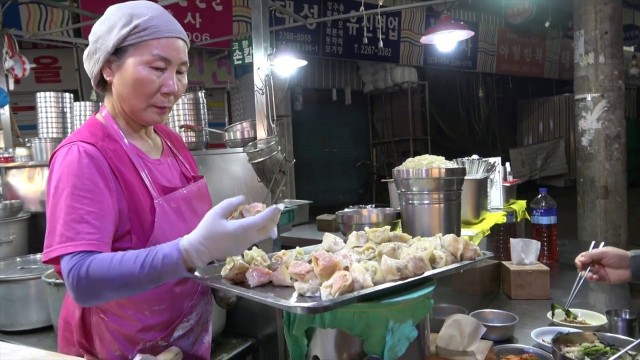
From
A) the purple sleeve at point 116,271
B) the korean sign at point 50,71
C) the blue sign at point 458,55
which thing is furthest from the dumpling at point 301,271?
the blue sign at point 458,55

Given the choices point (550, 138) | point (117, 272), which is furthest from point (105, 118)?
point (550, 138)

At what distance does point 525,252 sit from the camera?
9.95 feet

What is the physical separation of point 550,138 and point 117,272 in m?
14.4

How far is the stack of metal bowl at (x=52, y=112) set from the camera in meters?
3.55

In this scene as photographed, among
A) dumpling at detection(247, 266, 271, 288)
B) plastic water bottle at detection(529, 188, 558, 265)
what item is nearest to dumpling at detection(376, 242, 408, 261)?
dumpling at detection(247, 266, 271, 288)

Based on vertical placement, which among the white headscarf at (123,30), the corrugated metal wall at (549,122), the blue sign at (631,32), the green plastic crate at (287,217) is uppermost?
the blue sign at (631,32)

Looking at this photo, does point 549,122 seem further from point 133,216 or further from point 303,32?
point 133,216

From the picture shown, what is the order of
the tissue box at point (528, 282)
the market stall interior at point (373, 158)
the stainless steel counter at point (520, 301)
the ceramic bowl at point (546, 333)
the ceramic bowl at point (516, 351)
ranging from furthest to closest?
1. the tissue box at point (528, 282)
2. the stainless steel counter at point (520, 301)
3. the ceramic bowl at point (546, 333)
4. the ceramic bowl at point (516, 351)
5. the market stall interior at point (373, 158)

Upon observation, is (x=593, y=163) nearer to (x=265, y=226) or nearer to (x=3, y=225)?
(x=265, y=226)

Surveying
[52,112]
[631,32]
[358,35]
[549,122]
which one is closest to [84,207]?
[52,112]

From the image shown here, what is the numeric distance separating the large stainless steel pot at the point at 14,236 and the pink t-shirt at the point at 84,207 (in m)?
2.59

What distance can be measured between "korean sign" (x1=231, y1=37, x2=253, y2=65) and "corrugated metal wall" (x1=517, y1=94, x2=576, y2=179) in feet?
33.6

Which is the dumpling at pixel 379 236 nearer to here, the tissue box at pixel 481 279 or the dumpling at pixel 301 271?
the dumpling at pixel 301 271

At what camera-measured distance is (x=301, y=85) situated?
9.40 m
